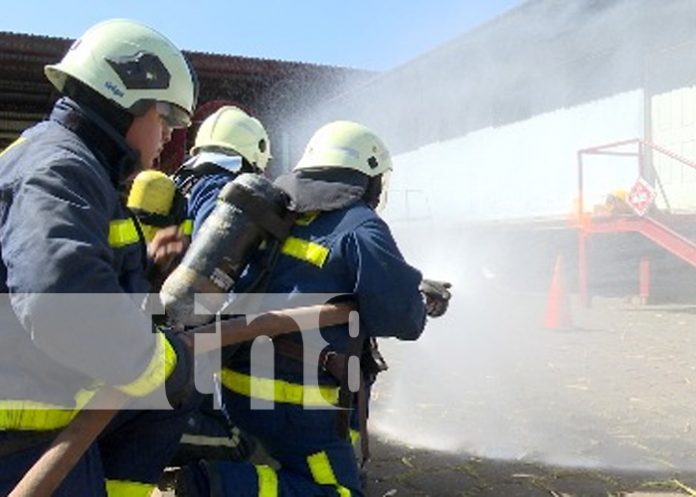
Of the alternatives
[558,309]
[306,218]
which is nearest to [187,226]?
[306,218]

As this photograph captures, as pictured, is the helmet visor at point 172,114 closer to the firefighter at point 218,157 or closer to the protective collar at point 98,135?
the protective collar at point 98,135

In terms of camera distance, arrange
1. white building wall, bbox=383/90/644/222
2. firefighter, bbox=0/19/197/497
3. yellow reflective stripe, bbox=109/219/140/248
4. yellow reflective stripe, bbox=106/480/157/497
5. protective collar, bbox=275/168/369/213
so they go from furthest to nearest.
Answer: white building wall, bbox=383/90/644/222 → protective collar, bbox=275/168/369/213 → yellow reflective stripe, bbox=106/480/157/497 → yellow reflective stripe, bbox=109/219/140/248 → firefighter, bbox=0/19/197/497

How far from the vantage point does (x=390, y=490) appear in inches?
156

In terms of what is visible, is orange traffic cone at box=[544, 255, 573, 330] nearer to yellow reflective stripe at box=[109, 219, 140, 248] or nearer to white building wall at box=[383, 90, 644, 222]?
white building wall at box=[383, 90, 644, 222]

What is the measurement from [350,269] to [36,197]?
1.33 metres

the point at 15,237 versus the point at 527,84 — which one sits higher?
the point at 527,84

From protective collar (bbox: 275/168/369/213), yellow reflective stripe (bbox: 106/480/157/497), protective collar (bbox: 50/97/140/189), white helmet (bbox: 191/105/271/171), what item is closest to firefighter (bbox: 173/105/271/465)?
white helmet (bbox: 191/105/271/171)

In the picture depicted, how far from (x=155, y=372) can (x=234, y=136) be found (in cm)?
250

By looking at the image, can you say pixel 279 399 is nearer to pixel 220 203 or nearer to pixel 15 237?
pixel 220 203

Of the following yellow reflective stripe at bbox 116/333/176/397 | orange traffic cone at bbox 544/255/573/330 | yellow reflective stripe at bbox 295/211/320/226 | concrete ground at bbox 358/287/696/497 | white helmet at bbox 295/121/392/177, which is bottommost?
concrete ground at bbox 358/287/696/497

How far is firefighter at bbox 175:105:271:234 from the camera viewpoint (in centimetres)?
345

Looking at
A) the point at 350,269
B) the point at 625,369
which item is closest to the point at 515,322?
the point at 625,369

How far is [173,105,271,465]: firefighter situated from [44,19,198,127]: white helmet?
0.99m

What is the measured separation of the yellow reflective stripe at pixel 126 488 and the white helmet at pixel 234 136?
2.07 metres
